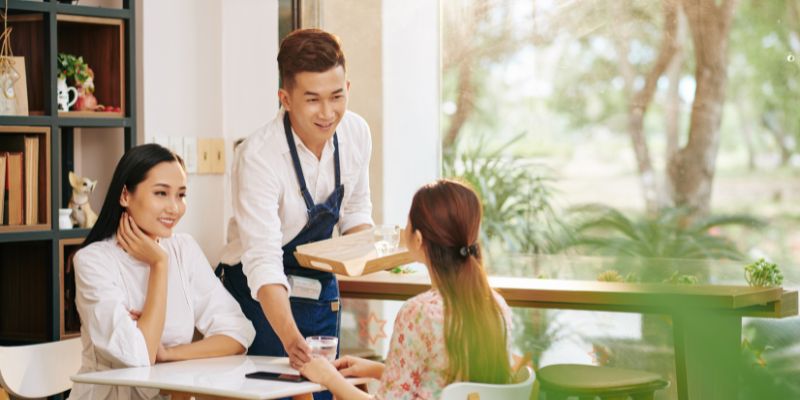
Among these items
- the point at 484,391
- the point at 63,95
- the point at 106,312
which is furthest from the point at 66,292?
the point at 484,391

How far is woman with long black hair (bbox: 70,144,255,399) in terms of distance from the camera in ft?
9.13

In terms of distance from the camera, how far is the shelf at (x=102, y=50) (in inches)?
145

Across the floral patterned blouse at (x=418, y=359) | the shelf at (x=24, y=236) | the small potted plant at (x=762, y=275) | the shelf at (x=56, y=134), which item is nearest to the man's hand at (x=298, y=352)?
the floral patterned blouse at (x=418, y=359)

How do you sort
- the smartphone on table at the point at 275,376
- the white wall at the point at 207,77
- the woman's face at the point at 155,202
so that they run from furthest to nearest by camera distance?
the white wall at the point at 207,77, the woman's face at the point at 155,202, the smartphone on table at the point at 275,376

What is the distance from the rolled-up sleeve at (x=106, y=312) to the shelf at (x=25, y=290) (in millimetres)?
706

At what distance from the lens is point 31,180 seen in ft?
11.4

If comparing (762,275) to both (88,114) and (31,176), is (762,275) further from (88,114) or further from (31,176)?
(31,176)

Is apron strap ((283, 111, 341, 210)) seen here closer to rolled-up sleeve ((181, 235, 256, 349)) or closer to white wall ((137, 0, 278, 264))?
rolled-up sleeve ((181, 235, 256, 349))

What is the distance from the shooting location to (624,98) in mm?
5699

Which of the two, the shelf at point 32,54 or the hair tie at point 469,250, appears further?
the shelf at point 32,54

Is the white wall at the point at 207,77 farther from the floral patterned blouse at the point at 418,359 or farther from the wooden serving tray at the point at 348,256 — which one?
the floral patterned blouse at the point at 418,359

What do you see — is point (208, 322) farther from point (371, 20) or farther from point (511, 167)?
point (511, 167)

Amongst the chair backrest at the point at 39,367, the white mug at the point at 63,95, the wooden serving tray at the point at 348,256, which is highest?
the white mug at the point at 63,95

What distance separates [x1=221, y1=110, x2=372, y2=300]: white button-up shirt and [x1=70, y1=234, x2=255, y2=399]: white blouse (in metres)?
0.11
